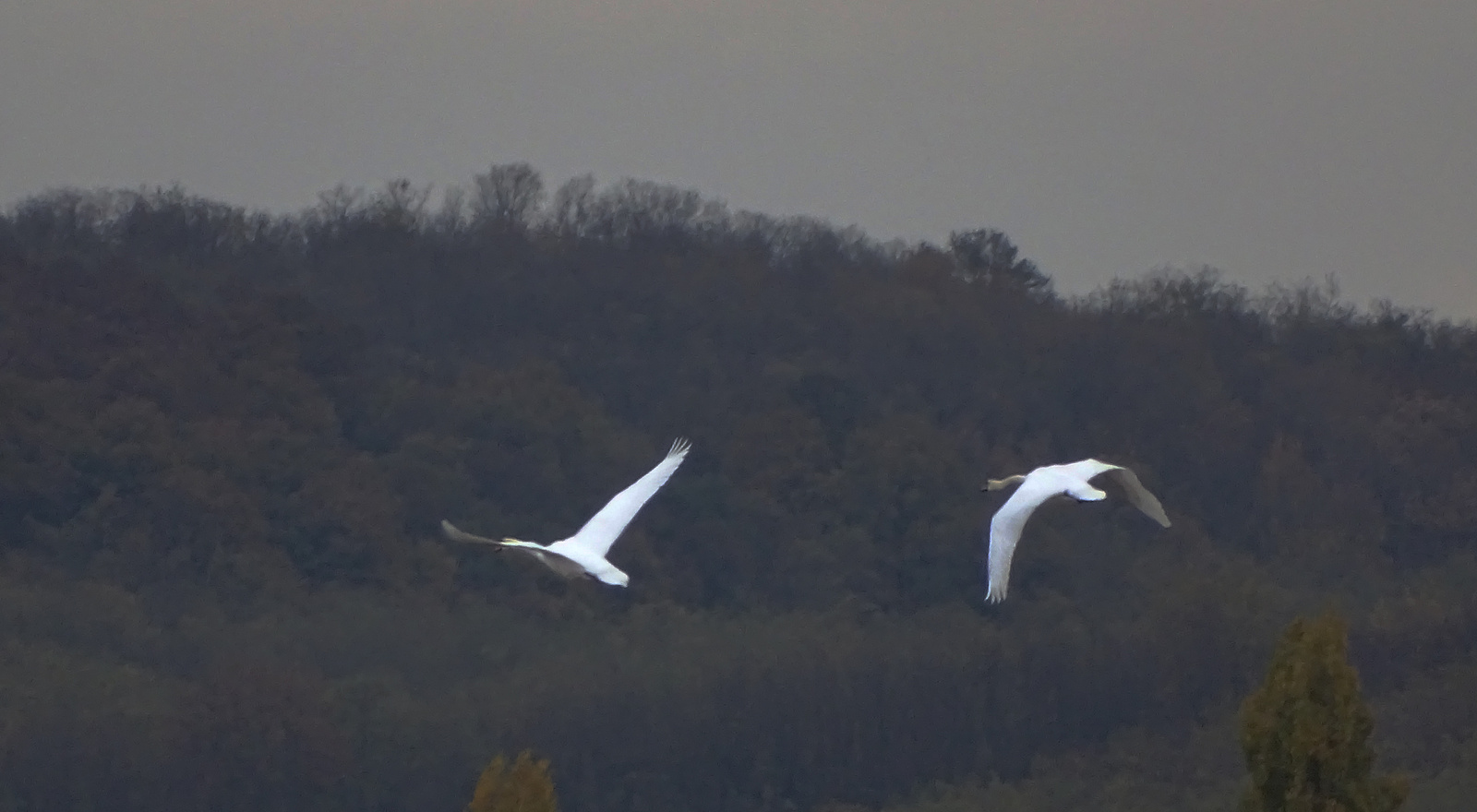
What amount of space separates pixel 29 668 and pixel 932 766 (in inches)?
648

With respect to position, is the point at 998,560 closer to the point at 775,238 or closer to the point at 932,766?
the point at 932,766

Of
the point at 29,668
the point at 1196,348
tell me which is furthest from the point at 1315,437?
the point at 29,668

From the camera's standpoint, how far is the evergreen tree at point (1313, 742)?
44.7 feet

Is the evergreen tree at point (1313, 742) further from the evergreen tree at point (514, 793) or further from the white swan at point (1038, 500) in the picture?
the evergreen tree at point (514, 793)

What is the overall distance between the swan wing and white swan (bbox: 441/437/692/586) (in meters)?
2.61

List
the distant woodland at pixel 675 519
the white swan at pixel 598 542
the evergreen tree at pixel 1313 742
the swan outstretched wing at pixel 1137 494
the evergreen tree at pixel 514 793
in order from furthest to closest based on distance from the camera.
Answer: the distant woodland at pixel 675 519 → the white swan at pixel 598 542 → the swan outstretched wing at pixel 1137 494 → the evergreen tree at pixel 1313 742 → the evergreen tree at pixel 514 793

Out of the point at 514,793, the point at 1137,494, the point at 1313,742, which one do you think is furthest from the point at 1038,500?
the point at 514,793

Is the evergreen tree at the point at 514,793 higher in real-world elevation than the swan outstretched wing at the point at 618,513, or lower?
lower

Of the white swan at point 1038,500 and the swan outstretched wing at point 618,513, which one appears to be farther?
the swan outstretched wing at point 618,513

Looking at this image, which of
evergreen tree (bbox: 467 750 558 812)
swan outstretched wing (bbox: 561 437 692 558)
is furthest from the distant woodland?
evergreen tree (bbox: 467 750 558 812)

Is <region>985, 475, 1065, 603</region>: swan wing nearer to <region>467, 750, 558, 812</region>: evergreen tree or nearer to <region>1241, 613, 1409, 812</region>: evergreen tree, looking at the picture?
<region>1241, 613, 1409, 812</region>: evergreen tree

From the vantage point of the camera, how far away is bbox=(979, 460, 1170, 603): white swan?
1684 cm

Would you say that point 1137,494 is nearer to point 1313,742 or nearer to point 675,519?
point 1313,742

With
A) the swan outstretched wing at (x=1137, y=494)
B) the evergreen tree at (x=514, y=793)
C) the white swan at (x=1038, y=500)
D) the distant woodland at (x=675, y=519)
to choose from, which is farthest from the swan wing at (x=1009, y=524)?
the distant woodland at (x=675, y=519)
